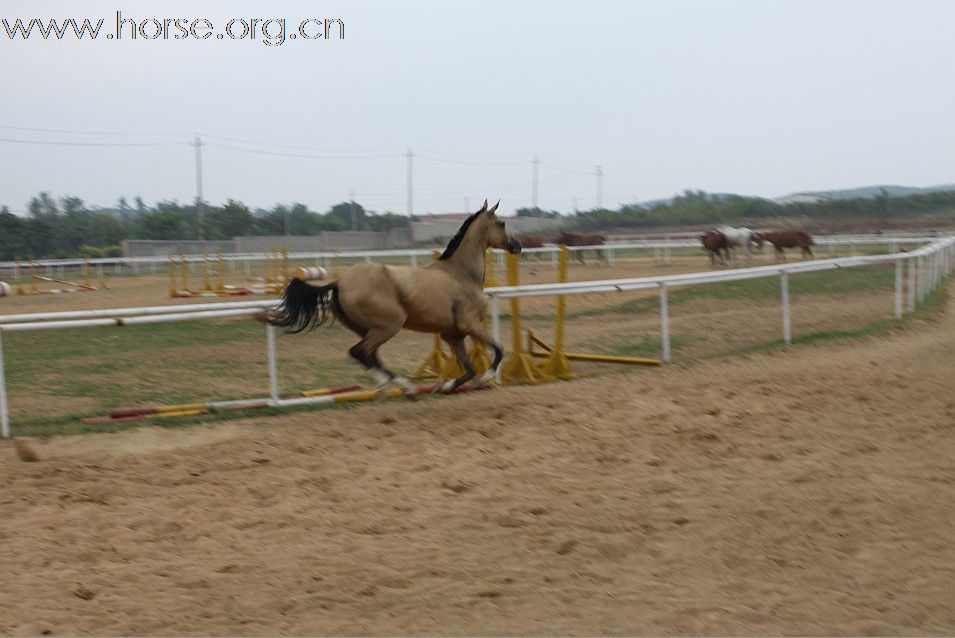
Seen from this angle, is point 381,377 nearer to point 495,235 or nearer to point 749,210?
point 495,235

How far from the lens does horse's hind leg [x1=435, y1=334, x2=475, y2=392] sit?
9438 mm

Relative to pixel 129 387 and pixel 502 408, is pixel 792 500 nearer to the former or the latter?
pixel 502 408

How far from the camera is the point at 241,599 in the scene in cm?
444

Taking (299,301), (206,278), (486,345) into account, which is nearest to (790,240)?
(206,278)

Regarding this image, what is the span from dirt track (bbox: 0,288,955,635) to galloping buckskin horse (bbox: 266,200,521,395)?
69cm

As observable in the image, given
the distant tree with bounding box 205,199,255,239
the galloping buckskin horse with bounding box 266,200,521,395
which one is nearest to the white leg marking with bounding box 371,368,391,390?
the galloping buckskin horse with bounding box 266,200,521,395

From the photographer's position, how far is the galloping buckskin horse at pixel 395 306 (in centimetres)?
888

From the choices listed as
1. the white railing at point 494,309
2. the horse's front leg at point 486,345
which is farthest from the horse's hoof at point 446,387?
the white railing at point 494,309

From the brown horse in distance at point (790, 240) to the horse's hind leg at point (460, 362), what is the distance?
24.3 m

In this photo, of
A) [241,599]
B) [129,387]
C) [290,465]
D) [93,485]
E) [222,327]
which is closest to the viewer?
[241,599]

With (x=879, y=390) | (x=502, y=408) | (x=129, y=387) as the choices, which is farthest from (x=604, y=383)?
(x=129, y=387)

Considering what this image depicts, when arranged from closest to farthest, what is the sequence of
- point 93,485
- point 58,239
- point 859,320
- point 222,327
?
1. point 93,485
2. point 859,320
3. point 222,327
4. point 58,239

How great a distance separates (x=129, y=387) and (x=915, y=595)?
8.87 metres

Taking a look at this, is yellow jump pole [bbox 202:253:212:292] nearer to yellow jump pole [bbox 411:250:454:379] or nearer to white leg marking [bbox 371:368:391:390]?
yellow jump pole [bbox 411:250:454:379]
